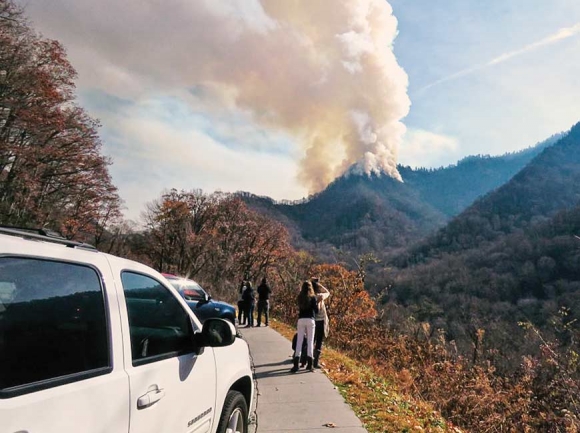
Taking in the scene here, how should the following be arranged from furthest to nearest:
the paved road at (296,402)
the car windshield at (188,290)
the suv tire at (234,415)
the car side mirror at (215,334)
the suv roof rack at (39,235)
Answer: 1. the car windshield at (188,290)
2. the paved road at (296,402)
3. the suv tire at (234,415)
4. the car side mirror at (215,334)
5. the suv roof rack at (39,235)

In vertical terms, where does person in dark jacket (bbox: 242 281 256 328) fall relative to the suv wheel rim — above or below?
above

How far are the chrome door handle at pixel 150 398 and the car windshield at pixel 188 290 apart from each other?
9.77m

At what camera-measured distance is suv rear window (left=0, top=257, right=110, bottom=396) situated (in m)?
1.66

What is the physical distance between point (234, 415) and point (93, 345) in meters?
1.86

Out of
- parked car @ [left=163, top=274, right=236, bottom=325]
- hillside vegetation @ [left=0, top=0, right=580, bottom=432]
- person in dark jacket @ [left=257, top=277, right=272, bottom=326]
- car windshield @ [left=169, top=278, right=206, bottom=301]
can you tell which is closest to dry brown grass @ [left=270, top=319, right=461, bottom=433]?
hillside vegetation @ [left=0, top=0, right=580, bottom=432]

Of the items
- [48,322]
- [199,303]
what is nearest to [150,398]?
[48,322]

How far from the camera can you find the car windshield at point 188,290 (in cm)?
1199

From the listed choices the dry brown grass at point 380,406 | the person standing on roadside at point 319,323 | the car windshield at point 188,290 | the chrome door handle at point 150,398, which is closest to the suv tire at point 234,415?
the chrome door handle at point 150,398

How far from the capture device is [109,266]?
Answer: 2.31 m

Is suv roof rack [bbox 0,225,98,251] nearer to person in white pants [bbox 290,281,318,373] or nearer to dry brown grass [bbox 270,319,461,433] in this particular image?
dry brown grass [bbox 270,319,461,433]

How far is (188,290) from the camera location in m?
12.3

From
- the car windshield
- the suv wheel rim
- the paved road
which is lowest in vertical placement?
the paved road

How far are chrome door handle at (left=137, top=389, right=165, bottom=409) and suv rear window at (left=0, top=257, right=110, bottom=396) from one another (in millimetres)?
286

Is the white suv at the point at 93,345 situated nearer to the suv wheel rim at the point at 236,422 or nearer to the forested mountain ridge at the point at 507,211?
the suv wheel rim at the point at 236,422
